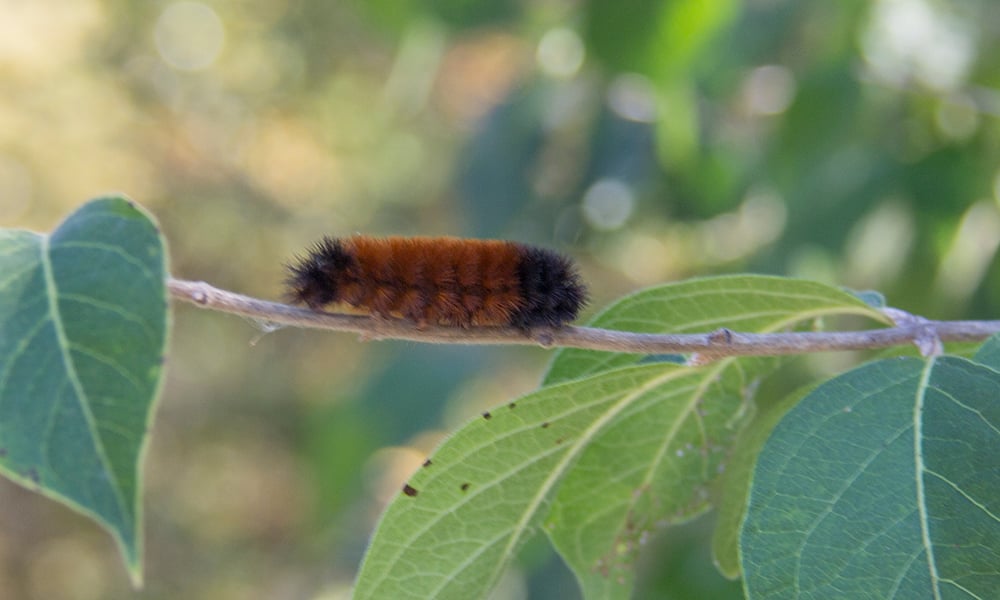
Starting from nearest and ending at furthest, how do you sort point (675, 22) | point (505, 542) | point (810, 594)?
point (810, 594) → point (505, 542) → point (675, 22)

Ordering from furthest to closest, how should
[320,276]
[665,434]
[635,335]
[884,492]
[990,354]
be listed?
1. [320,276]
2. [665,434]
3. [635,335]
4. [990,354]
5. [884,492]

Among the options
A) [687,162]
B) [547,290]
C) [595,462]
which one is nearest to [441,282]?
[547,290]

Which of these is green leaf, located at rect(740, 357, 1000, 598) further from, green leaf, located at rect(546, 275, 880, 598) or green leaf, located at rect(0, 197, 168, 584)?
green leaf, located at rect(0, 197, 168, 584)

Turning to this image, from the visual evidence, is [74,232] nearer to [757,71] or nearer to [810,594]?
[810,594]

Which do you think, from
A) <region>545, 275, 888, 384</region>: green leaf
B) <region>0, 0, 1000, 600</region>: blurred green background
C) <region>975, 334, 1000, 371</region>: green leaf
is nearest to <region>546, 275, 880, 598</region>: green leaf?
<region>545, 275, 888, 384</region>: green leaf

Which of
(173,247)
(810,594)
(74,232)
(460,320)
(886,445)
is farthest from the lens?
(173,247)

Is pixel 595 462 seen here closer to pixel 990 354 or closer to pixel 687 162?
pixel 990 354

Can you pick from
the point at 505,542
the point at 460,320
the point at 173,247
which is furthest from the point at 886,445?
the point at 173,247
